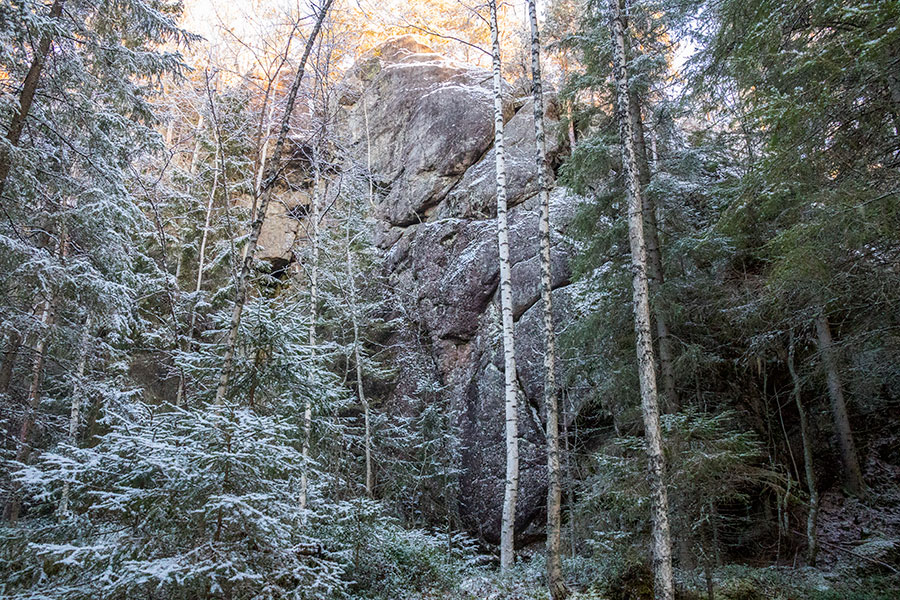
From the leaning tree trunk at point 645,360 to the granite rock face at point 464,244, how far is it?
17.5 ft

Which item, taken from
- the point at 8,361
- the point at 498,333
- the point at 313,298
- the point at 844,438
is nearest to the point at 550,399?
the point at 498,333

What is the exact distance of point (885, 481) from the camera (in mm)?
10133

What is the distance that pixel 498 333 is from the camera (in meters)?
13.6

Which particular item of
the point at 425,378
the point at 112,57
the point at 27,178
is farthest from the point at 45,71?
the point at 425,378

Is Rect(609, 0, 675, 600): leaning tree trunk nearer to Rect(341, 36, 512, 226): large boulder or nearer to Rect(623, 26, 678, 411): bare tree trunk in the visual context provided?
Rect(623, 26, 678, 411): bare tree trunk

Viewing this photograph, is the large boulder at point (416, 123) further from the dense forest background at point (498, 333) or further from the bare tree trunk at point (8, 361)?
the bare tree trunk at point (8, 361)

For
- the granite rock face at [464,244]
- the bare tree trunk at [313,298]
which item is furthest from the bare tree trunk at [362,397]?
the granite rock face at [464,244]

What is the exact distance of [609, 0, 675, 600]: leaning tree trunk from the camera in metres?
5.74

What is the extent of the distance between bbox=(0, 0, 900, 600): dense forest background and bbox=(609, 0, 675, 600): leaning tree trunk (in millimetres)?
42

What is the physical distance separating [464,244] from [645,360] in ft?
32.9

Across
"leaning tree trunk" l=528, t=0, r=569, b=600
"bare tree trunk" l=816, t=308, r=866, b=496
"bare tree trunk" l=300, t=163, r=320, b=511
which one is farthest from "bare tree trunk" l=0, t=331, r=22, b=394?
"bare tree trunk" l=816, t=308, r=866, b=496

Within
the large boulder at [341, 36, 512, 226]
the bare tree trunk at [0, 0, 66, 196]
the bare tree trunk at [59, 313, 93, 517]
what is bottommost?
the bare tree trunk at [59, 313, 93, 517]

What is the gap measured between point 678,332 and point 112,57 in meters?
11.8

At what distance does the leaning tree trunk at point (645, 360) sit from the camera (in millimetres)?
5738
